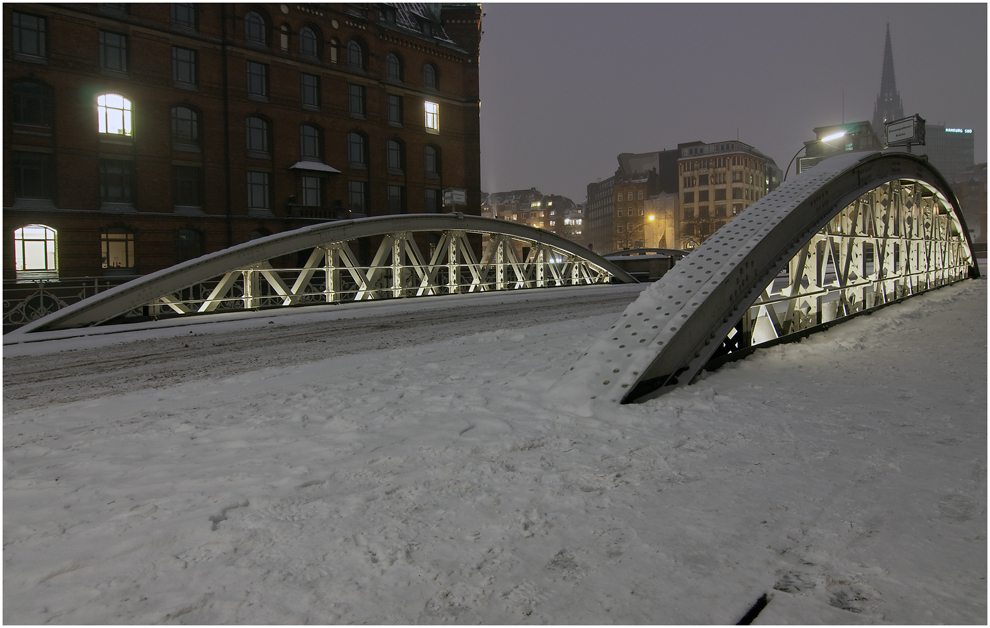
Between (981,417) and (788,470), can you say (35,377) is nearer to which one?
(788,470)

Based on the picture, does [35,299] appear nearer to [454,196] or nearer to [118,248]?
[118,248]

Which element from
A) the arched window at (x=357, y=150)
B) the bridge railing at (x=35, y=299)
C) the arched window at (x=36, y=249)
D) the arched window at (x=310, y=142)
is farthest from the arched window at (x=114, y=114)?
the arched window at (x=357, y=150)

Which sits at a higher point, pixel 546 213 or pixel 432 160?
pixel 546 213

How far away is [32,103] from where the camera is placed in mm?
27125

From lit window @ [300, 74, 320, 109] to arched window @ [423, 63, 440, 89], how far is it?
8.64 metres

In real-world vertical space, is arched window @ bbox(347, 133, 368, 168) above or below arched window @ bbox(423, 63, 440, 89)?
below

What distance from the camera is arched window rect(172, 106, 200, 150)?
1220 inches

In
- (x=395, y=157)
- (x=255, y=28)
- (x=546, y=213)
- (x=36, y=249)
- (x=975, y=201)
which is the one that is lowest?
(x=36, y=249)

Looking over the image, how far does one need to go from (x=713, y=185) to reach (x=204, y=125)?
91586 mm

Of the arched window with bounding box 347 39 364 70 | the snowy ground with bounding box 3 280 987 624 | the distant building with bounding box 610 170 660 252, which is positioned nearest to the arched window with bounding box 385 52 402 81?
the arched window with bounding box 347 39 364 70

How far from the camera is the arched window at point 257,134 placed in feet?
109

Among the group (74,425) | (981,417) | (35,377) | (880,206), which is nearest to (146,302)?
(35,377)

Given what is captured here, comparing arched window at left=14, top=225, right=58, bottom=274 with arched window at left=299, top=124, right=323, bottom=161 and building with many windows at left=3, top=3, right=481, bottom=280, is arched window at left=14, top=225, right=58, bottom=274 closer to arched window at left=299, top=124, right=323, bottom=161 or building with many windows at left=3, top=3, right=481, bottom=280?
building with many windows at left=3, top=3, right=481, bottom=280

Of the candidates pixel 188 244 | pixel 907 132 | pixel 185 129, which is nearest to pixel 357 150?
pixel 185 129
